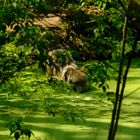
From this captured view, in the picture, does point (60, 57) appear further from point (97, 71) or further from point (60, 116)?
point (60, 116)

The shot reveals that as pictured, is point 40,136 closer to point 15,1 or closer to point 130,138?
point 130,138

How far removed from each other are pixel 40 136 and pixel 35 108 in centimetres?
58

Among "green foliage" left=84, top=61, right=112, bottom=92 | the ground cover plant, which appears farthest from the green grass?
"green foliage" left=84, top=61, right=112, bottom=92

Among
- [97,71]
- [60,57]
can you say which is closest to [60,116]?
[97,71]

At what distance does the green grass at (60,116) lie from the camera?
113 inches

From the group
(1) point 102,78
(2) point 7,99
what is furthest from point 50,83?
(2) point 7,99

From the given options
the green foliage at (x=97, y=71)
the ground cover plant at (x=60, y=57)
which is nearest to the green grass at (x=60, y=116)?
the ground cover plant at (x=60, y=57)

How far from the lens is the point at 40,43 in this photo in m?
1.62

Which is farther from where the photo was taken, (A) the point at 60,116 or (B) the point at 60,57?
(A) the point at 60,116

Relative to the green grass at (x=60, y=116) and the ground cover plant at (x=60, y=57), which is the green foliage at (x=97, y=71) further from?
the green grass at (x=60, y=116)

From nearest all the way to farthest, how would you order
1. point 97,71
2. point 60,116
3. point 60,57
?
point 60,57 → point 97,71 → point 60,116

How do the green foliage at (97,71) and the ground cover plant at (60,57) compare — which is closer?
the ground cover plant at (60,57)

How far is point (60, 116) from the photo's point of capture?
323 cm

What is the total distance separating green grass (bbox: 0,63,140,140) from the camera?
2869 millimetres
